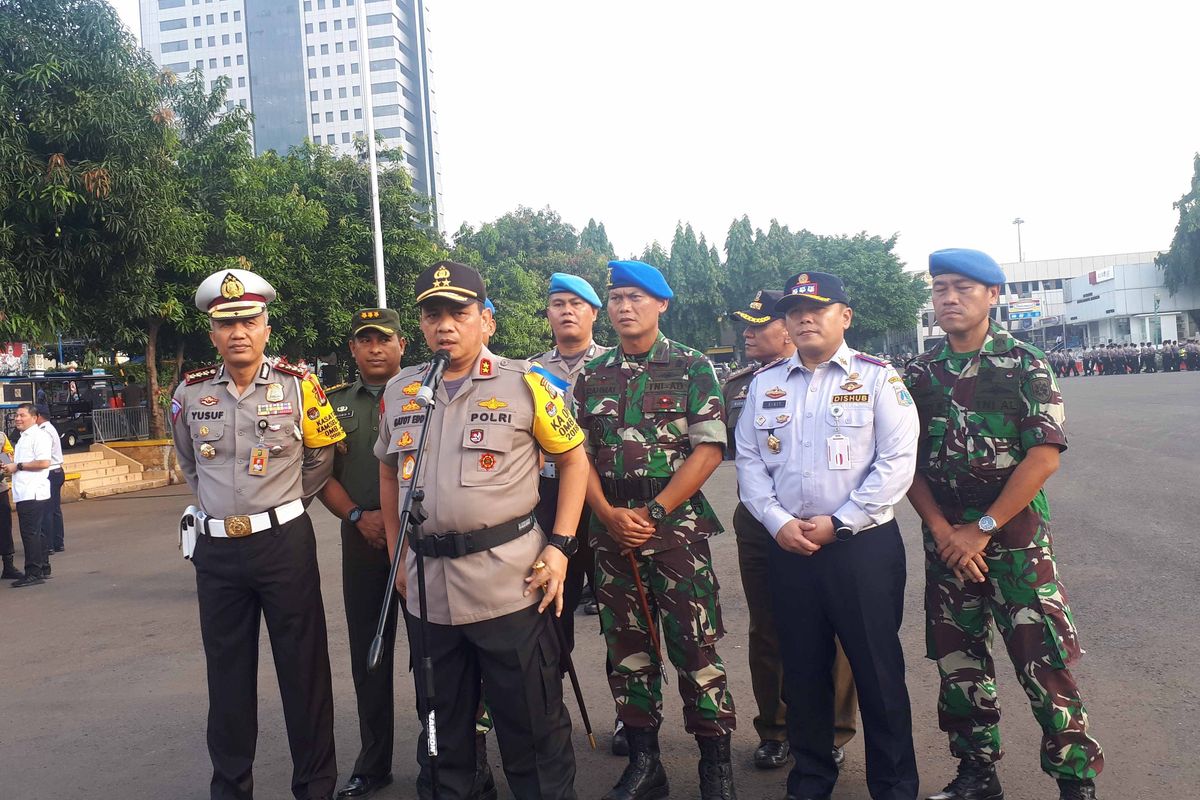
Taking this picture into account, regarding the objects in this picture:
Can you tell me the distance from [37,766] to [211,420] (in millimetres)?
2105

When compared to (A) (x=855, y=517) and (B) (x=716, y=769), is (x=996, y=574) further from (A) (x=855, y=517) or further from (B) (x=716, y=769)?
(B) (x=716, y=769)

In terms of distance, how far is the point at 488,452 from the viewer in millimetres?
2883

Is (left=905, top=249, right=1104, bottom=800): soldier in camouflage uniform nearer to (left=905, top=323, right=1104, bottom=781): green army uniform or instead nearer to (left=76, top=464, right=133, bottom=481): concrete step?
(left=905, top=323, right=1104, bottom=781): green army uniform

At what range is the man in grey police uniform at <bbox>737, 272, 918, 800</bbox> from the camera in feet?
10.1

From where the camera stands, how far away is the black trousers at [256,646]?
3.28 m

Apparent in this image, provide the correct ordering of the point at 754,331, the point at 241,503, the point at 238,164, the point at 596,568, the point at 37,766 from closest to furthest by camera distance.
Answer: the point at 241,503
the point at 596,568
the point at 37,766
the point at 754,331
the point at 238,164

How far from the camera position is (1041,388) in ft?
10.3

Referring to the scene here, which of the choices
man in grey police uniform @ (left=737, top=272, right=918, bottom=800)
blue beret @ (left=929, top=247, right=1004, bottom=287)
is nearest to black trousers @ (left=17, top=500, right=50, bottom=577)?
man in grey police uniform @ (left=737, top=272, right=918, bottom=800)

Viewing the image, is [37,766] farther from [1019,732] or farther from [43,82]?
[43,82]

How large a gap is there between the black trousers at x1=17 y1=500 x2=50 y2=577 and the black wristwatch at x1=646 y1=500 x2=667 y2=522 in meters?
8.03

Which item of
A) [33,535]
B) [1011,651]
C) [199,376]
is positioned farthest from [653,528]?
[33,535]

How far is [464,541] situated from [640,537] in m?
0.82

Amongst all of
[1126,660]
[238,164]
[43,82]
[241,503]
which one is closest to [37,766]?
[241,503]

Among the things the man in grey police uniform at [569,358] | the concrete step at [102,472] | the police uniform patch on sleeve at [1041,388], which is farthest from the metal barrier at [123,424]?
the police uniform patch on sleeve at [1041,388]
